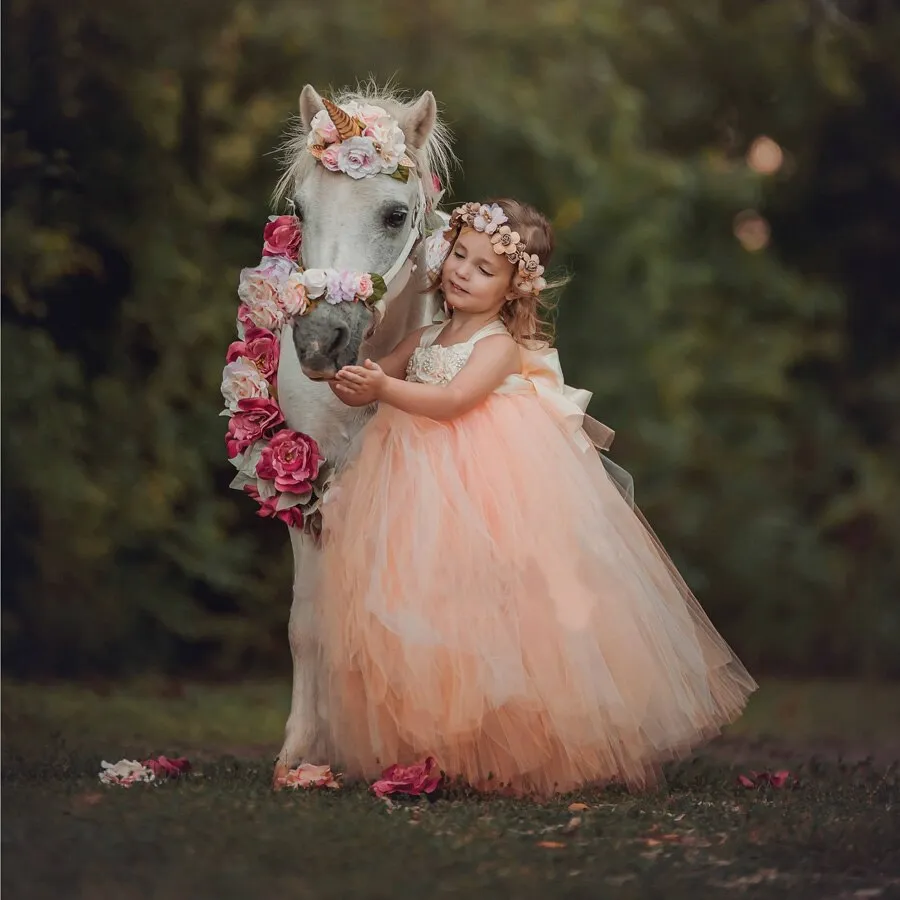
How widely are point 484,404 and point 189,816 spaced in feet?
3.04

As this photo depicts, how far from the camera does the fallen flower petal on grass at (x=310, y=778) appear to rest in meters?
2.86

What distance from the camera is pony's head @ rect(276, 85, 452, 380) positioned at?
8.60 ft

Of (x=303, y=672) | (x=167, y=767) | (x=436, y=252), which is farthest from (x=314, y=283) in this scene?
(x=167, y=767)

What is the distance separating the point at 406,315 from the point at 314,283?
48 centimetres

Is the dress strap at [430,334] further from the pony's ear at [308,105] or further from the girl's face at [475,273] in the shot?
the pony's ear at [308,105]

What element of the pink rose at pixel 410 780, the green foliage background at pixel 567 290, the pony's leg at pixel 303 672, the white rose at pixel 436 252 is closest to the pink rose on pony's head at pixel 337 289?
the white rose at pixel 436 252

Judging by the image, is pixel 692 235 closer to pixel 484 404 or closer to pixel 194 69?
pixel 194 69

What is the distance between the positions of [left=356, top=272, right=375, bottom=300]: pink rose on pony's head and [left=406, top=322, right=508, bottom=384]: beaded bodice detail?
26cm

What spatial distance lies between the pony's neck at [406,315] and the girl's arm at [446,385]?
0.23 m

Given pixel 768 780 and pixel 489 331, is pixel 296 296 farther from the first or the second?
pixel 768 780

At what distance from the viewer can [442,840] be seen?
2.44 meters

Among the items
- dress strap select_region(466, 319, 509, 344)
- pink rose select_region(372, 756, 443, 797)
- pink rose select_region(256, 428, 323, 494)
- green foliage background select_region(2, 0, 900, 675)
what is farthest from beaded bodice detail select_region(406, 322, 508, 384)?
green foliage background select_region(2, 0, 900, 675)

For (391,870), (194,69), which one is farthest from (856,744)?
(194,69)

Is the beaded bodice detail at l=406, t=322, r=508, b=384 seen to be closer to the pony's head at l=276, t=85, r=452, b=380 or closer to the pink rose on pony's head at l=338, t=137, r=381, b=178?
the pony's head at l=276, t=85, r=452, b=380
